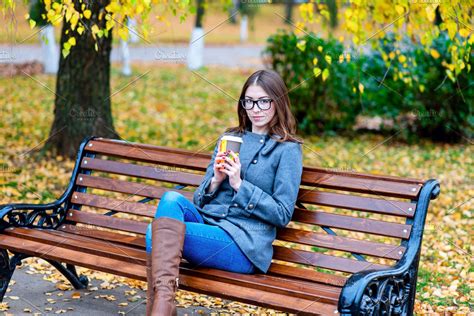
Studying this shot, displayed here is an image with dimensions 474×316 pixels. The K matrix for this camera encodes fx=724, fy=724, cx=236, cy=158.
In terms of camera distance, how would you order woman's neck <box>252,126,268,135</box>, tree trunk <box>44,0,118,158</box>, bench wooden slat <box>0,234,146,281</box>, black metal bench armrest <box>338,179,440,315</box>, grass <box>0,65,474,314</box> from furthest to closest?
tree trunk <box>44,0,118,158</box>, grass <box>0,65,474,314</box>, woman's neck <box>252,126,268,135</box>, bench wooden slat <box>0,234,146,281</box>, black metal bench armrest <box>338,179,440,315</box>

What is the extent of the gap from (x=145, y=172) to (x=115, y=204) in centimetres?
26

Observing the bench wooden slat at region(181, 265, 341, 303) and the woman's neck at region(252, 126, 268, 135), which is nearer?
the bench wooden slat at region(181, 265, 341, 303)

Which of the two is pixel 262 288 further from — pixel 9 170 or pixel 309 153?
pixel 309 153

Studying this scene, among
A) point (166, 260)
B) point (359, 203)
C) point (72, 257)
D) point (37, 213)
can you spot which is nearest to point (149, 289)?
point (166, 260)

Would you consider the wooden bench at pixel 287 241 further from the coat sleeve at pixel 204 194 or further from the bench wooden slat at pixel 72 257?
the coat sleeve at pixel 204 194

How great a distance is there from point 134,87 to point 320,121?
4658mm

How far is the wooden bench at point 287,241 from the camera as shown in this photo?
310 cm

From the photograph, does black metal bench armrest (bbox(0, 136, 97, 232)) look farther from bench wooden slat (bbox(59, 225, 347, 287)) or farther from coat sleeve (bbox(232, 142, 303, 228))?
coat sleeve (bbox(232, 142, 303, 228))

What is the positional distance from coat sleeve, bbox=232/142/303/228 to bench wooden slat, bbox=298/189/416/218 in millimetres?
202

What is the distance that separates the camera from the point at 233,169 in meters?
3.47

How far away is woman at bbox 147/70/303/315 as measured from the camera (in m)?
3.32

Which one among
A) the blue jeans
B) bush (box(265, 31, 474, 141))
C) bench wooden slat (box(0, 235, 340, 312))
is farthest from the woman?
bush (box(265, 31, 474, 141))

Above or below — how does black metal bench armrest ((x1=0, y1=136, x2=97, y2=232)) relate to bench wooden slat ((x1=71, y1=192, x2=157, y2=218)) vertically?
below

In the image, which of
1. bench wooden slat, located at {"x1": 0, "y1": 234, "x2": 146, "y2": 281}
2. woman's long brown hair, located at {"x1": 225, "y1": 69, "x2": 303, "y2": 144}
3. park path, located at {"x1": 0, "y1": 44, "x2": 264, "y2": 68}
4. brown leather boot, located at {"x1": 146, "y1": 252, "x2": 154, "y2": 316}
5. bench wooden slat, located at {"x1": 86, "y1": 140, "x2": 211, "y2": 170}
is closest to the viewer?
brown leather boot, located at {"x1": 146, "y1": 252, "x2": 154, "y2": 316}
